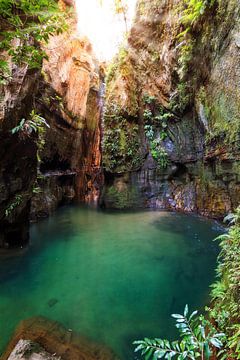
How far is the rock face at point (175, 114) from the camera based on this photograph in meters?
8.24

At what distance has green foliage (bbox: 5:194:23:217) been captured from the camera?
19.2 feet

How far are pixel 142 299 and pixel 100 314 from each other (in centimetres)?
88

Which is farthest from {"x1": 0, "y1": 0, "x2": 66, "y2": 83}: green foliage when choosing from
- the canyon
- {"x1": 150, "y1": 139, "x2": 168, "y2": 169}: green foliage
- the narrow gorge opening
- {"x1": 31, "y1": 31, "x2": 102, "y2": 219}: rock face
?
{"x1": 150, "y1": 139, "x2": 168, "y2": 169}: green foliage

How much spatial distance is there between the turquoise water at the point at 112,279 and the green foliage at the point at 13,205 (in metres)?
1.23

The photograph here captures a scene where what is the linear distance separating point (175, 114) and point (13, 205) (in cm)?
915

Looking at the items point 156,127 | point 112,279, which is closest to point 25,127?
point 112,279

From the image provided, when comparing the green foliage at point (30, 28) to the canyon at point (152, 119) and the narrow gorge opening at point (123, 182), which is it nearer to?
the narrow gorge opening at point (123, 182)

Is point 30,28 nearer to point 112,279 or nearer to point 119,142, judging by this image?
point 112,279

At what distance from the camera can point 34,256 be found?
6434 millimetres

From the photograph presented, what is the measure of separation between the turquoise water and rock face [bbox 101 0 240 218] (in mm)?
2596

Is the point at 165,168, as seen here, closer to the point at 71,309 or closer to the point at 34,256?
the point at 34,256

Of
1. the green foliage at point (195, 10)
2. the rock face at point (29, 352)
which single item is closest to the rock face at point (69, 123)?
the green foliage at point (195, 10)

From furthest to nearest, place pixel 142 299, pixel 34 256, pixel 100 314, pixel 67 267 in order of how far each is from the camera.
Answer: pixel 34 256
pixel 67 267
pixel 142 299
pixel 100 314

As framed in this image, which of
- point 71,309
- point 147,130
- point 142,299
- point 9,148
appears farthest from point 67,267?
point 147,130
